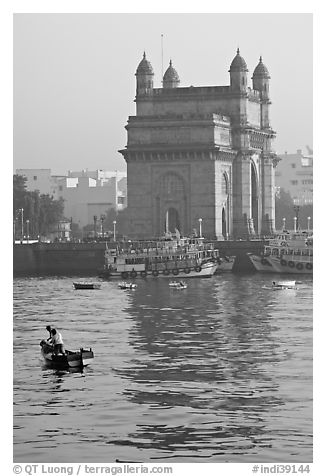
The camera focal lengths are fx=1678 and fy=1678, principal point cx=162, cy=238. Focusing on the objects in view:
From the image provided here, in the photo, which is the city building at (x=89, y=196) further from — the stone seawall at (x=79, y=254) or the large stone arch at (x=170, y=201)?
the stone seawall at (x=79, y=254)

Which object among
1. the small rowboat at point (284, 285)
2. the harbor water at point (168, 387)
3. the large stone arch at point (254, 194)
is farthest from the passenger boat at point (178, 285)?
the large stone arch at point (254, 194)

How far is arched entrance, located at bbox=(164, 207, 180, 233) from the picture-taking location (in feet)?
319

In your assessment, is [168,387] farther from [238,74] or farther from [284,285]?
[238,74]

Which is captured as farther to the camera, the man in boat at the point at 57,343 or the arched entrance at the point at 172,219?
the arched entrance at the point at 172,219

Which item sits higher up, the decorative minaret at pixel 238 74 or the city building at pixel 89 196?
the decorative minaret at pixel 238 74

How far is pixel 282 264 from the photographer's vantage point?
8575 cm

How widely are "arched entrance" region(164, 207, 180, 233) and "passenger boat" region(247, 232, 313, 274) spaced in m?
8.95

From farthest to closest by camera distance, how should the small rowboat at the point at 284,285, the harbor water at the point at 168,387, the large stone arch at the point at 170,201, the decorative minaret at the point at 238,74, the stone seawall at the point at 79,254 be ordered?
the decorative minaret at the point at 238,74 → the large stone arch at the point at 170,201 → the stone seawall at the point at 79,254 → the small rowboat at the point at 284,285 → the harbor water at the point at 168,387

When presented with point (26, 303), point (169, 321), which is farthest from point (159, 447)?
point (26, 303)

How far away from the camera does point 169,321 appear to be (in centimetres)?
5078

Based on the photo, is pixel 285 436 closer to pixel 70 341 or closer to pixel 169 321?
pixel 70 341

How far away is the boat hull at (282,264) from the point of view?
84.6m

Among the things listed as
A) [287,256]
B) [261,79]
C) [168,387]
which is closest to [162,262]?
[287,256]

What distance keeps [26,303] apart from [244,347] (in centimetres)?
1563
